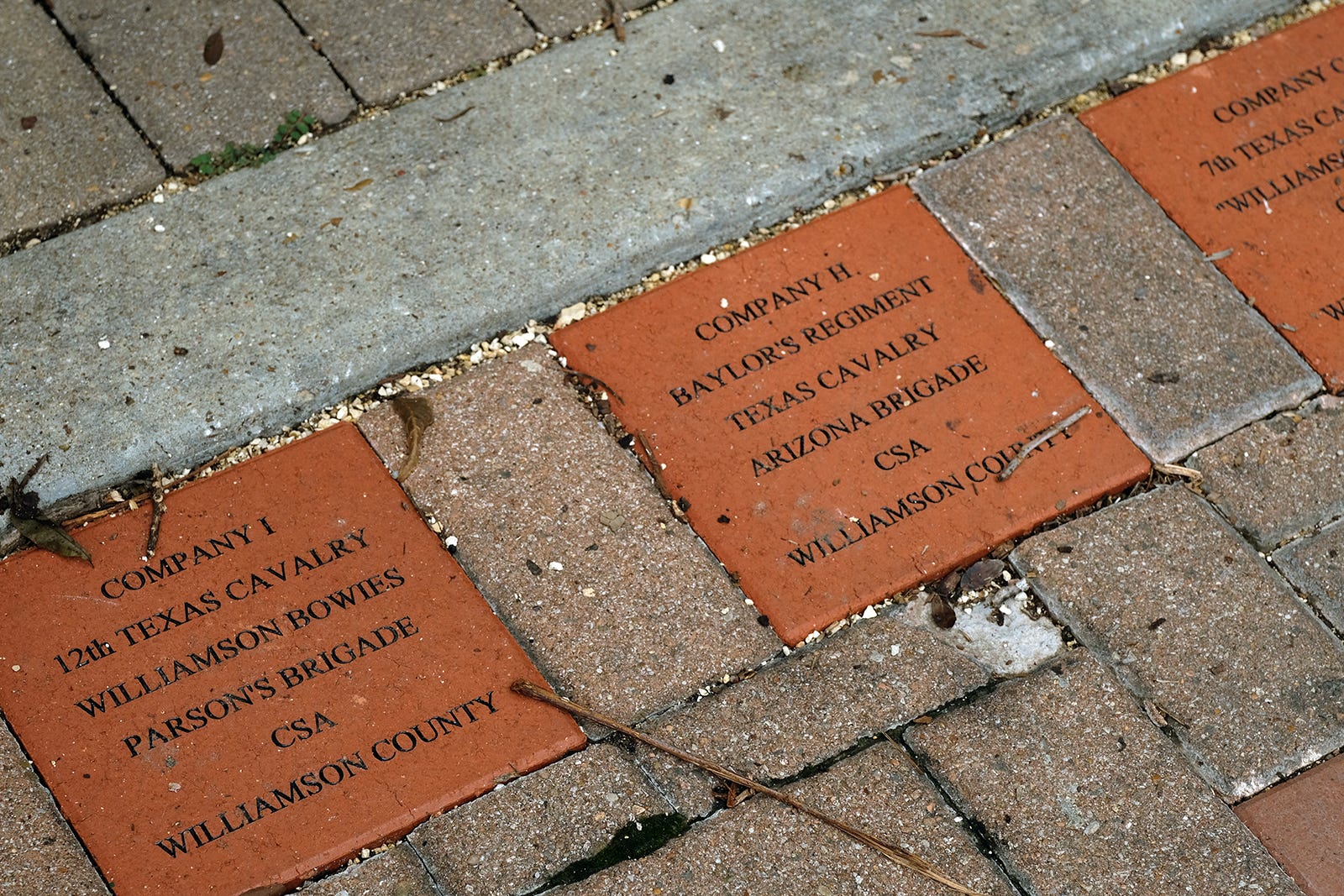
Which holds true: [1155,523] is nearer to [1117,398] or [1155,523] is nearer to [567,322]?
[1117,398]

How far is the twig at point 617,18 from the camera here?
2.77 m

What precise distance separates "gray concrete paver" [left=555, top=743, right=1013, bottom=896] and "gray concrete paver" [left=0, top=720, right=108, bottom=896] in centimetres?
74

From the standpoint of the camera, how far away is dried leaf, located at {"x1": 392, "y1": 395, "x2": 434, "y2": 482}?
7.41ft

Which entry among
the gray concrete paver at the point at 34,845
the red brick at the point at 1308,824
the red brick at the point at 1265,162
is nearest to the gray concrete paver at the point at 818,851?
the red brick at the point at 1308,824

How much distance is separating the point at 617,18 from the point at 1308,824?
2117mm

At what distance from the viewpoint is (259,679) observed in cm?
205

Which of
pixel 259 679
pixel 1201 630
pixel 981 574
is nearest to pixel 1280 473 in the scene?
pixel 1201 630

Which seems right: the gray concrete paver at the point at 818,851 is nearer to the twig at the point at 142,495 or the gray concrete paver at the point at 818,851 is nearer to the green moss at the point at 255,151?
the twig at the point at 142,495

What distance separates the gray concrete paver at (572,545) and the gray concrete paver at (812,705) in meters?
0.06

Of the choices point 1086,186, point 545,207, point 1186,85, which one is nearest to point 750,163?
point 545,207

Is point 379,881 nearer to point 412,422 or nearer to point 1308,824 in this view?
point 412,422

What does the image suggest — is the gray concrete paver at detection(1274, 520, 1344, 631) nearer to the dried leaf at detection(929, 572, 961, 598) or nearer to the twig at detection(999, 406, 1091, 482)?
the twig at detection(999, 406, 1091, 482)

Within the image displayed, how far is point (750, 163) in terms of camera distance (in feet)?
8.50

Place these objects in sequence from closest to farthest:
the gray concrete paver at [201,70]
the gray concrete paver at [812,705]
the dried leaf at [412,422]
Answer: the gray concrete paver at [812,705] → the dried leaf at [412,422] → the gray concrete paver at [201,70]
